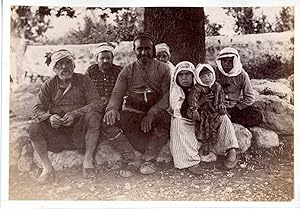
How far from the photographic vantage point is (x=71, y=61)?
0.94 m

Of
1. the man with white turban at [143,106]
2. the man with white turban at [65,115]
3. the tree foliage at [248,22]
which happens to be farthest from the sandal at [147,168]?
the tree foliage at [248,22]

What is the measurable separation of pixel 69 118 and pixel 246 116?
366 millimetres

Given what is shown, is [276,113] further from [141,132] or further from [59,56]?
[59,56]

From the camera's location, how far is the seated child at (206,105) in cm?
93

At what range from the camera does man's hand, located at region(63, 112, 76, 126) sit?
929 mm

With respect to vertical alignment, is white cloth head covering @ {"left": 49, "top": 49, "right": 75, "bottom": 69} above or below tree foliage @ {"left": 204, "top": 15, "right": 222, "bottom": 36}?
below

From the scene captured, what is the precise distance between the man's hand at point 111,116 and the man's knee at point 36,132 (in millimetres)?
132


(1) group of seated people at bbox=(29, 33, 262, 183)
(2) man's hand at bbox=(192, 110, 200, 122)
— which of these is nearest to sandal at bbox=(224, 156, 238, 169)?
(1) group of seated people at bbox=(29, 33, 262, 183)

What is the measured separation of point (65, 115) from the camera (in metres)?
0.93

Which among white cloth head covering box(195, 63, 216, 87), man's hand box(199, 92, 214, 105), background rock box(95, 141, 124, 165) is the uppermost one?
white cloth head covering box(195, 63, 216, 87)

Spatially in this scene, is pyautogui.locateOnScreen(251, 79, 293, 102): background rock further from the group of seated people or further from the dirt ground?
the dirt ground

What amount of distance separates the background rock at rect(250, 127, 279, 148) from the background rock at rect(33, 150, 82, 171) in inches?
14.4

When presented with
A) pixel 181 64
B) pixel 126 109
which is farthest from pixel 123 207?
pixel 181 64

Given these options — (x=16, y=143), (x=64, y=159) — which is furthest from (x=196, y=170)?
(x=16, y=143)
